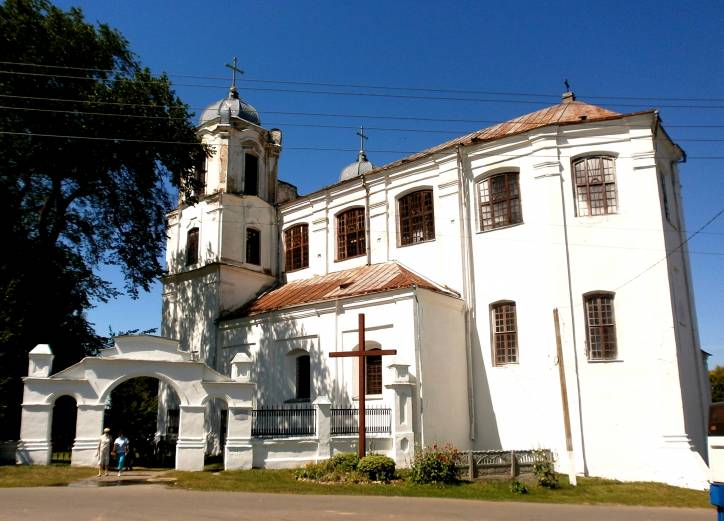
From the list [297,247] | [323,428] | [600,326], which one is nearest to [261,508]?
[323,428]

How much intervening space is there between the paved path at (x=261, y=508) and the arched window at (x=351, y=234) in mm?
12296

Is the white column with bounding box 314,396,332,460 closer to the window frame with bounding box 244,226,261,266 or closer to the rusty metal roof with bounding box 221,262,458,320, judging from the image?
the rusty metal roof with bounding box 221,262,458,320

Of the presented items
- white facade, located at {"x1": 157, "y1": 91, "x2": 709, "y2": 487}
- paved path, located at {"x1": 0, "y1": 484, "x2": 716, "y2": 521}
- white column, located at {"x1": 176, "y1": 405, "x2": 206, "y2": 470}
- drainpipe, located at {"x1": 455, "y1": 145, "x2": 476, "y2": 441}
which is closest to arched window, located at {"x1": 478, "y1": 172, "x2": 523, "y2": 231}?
white facade, located at {"x1": 157, "y1": 91, "x2": 709, "y2": 487}

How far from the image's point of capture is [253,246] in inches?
1074

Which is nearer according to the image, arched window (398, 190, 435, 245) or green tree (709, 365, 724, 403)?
arched window (398, 190, 435, 245)

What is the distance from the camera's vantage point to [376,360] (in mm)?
19938

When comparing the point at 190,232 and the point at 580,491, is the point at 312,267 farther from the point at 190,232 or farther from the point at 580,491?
the point at 580,491

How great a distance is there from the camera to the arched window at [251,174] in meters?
27.8

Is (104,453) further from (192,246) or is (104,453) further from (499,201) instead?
(499,201)

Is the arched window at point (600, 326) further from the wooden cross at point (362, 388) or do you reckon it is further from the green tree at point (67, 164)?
the green tree at point (67, 164)

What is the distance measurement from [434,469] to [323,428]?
3774 millimetres

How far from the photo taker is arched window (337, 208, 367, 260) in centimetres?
2411

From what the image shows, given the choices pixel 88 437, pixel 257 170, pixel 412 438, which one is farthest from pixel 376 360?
pixel 257 170

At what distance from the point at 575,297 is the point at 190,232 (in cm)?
1679
